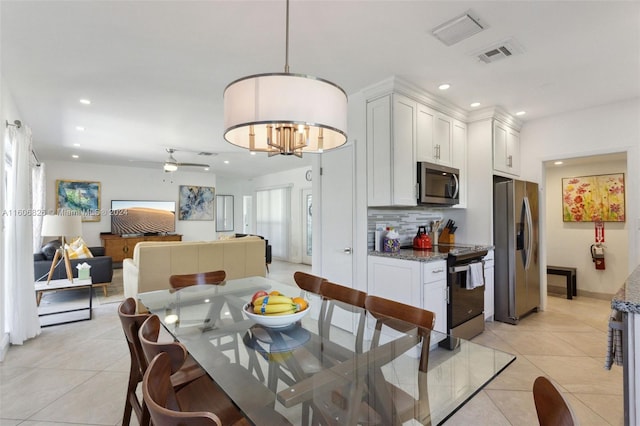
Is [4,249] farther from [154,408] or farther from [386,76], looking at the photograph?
[386,76]

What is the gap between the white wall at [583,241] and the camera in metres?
4.55

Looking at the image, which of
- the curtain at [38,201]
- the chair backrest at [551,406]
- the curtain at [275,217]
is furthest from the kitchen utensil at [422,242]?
the curtain at [38,201]

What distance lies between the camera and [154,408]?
0.73m

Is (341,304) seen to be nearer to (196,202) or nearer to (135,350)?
(135,350)

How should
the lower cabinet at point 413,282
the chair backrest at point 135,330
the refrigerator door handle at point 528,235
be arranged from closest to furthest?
the chair backrest at point 135,330, the lower cabinet at point 413,282, the refrigerator door handle at point 528,235

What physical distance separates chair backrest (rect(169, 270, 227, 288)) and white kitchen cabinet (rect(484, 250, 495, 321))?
9.39ft

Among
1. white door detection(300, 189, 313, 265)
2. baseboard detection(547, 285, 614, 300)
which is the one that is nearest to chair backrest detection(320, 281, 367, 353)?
baseboard detection(547, 285, 614, 300)

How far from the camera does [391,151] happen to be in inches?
120

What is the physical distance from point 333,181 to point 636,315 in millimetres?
2575

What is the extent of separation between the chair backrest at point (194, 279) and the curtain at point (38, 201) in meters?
4.87

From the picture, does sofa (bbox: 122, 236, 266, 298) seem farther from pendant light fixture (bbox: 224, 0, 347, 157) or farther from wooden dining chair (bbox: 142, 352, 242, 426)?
pendant light fixture (bbox: 224, 0, 347, 157)

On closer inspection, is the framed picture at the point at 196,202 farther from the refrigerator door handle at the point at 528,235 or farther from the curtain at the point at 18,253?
the refrigerator door handle at the point at 528,235

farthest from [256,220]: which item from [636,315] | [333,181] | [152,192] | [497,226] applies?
[636,315]

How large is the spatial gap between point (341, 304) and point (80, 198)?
26.3ft
